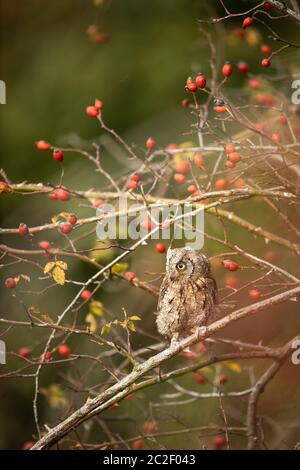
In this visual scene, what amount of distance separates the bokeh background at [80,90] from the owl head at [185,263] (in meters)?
1.30

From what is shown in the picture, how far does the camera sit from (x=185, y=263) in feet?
8.61

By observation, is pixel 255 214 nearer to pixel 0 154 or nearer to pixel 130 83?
pixel 130 83

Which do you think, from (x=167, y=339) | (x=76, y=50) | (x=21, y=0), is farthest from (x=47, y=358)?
(x=21, y=0)

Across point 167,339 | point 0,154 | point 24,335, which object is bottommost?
point 24,335

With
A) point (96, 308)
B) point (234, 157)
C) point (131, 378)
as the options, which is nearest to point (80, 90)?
point (96, 308)

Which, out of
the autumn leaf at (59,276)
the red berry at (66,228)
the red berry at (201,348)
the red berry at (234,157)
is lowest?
the red berry at (201,348)

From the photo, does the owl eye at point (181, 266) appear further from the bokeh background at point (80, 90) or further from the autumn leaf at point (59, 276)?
the bokeh background at point (80, 90)

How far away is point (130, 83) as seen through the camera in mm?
5410

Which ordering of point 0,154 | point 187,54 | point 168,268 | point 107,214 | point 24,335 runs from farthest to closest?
point 0,154 < point 187,54 < point 24,335 < point 107,214 < point 168,268

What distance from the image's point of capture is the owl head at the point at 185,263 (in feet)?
8.59

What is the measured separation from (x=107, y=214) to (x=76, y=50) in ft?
10.5

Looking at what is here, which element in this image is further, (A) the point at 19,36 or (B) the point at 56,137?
(A) the point at 19,36

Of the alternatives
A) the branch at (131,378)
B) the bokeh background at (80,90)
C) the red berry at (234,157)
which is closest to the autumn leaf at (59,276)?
the branch at (131,378)

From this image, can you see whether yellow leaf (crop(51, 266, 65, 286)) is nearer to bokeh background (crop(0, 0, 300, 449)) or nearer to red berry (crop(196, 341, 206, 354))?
red berry (crop(196, 341, 206, 354))
